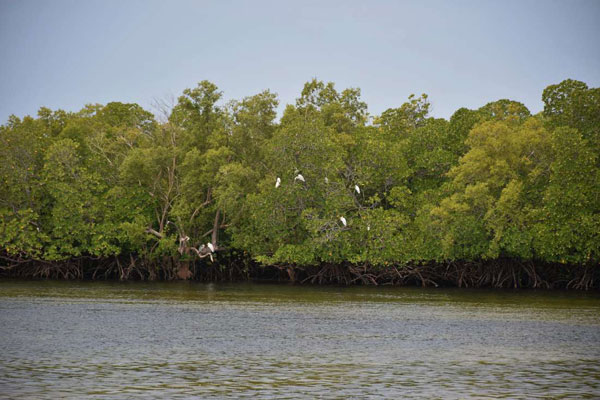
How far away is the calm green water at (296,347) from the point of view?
1521 cm

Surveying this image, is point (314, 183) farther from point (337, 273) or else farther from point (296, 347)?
point (296, 347)

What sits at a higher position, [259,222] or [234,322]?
[259,222]

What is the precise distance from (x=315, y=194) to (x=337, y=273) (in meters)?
6.25

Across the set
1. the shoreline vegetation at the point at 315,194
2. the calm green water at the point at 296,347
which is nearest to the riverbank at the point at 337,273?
the shoreline vegetation at the point at 315,194

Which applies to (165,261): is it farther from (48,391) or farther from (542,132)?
(48,391)

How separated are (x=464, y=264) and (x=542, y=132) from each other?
9.53 metres

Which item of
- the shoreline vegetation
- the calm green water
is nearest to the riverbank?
the shoreline vegetation

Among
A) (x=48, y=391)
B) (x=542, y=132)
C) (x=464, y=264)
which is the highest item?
(x=542, y=132)

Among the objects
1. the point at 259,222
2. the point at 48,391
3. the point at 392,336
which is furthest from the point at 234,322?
the point at 259,222

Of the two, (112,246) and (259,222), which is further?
(112,246)

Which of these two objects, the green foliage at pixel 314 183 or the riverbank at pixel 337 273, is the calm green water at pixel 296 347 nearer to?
the green foliage at pixel 314 183

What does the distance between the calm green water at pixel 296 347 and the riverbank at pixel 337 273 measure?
9807mm

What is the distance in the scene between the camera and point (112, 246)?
53625 mm

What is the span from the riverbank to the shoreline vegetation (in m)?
0.16
